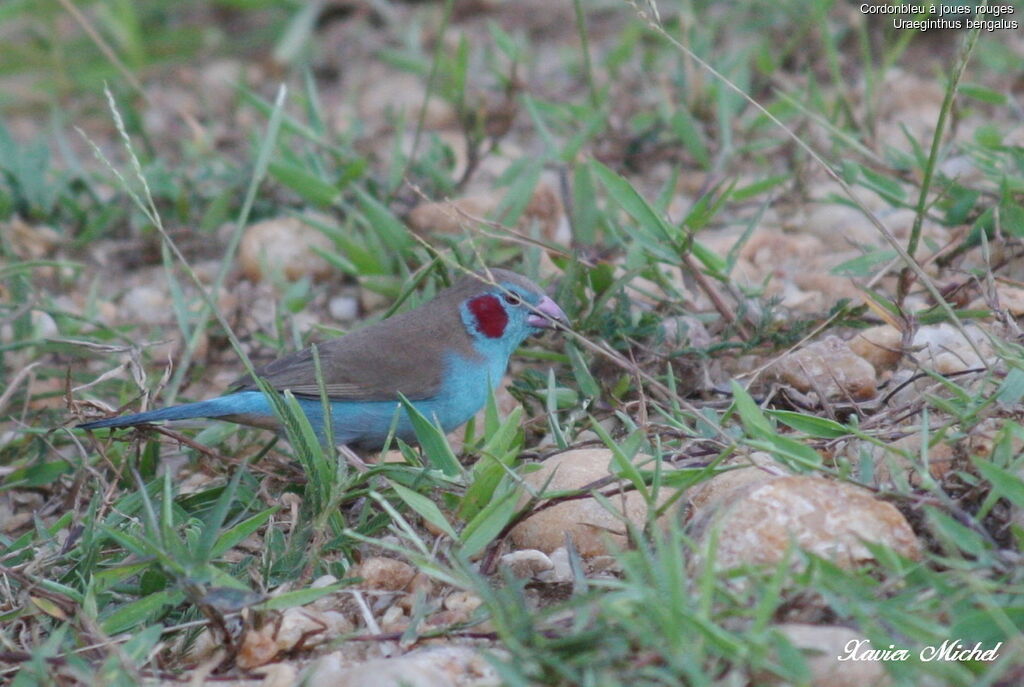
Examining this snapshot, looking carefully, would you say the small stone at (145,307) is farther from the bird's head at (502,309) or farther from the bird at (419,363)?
the bird's head at (502,309)

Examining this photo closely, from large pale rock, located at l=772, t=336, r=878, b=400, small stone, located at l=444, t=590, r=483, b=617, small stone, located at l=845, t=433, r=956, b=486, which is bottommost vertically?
small stone, located at l=444, t=590, r=483, b=617

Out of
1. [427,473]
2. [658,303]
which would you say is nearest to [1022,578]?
[427,473]

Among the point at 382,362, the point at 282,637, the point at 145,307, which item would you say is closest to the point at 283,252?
the point at 145,307

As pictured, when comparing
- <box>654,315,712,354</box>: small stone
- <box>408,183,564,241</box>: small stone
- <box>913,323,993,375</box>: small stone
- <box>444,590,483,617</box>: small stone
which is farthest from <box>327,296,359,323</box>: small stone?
<box>913,323,993,375</box>: small stone

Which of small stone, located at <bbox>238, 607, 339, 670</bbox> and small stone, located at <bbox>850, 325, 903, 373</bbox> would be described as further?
small stone, located at <bbox>850, 325, 903, 373</bbox>

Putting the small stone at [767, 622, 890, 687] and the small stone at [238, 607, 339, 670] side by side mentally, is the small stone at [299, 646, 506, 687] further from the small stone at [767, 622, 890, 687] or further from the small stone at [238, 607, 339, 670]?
the small stone at [767, 622, 890, 687]

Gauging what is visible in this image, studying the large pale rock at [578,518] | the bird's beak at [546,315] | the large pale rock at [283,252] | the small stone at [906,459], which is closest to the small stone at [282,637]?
the large pale rock at [578,518]

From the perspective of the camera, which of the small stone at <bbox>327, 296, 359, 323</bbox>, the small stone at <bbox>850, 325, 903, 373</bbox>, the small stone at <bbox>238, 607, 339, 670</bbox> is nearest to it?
the small stone at <bbox>238, 607, 339, 670</bbox>
